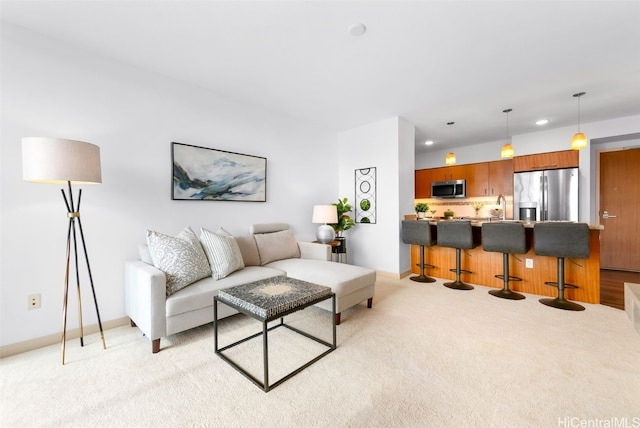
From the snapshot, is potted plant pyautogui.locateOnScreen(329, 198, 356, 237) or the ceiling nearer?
the ceiling

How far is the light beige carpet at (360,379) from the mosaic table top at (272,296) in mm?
438

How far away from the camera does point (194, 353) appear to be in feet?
6.58

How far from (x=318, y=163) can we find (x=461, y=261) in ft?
8.78

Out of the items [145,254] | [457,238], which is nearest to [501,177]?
[457,238]

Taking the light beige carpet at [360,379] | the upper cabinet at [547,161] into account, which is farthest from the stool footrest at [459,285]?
the upper cabinet at [547,161]

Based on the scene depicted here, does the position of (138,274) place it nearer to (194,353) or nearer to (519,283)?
(194,353)

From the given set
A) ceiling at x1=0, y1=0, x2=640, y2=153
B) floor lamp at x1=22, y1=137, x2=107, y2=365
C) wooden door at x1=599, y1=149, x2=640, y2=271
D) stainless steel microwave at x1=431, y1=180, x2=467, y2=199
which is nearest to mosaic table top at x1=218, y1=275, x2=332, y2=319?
floor lamp at x1=22, y1=137, x2=107, y2=365

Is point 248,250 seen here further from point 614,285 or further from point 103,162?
point 614,285

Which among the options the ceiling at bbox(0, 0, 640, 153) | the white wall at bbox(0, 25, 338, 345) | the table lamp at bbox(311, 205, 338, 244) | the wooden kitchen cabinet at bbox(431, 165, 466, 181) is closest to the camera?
the ceiling at bbox(0, 0, 640, 153)

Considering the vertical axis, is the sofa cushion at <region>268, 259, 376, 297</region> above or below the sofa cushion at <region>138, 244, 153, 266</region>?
below

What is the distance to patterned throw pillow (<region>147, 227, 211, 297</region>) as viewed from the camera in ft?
7.16

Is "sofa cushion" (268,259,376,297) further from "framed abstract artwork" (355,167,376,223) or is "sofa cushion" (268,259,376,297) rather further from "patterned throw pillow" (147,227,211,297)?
"framed abstract artwork" (355,167,376,223)

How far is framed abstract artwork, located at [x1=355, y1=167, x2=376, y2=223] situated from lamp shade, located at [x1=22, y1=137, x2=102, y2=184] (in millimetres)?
3540

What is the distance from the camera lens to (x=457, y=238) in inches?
142
